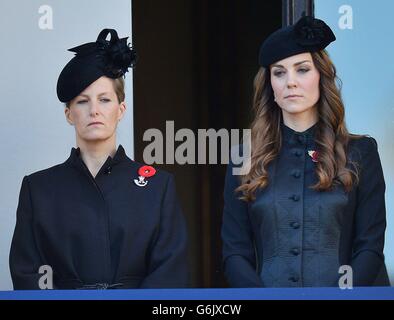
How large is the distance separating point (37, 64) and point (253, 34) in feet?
3.21

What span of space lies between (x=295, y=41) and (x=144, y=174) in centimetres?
89

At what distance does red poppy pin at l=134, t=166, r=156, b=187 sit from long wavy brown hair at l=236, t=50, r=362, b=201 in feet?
1.30

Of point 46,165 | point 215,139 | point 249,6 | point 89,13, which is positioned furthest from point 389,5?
point 46,165

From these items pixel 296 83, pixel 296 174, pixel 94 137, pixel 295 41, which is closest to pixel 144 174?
pixel 94 137

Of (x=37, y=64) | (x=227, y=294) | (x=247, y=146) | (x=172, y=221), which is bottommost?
(x=227, y=294)

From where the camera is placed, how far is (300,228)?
521 centimetres

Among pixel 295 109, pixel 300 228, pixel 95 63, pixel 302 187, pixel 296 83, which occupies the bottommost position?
pixel 300 228

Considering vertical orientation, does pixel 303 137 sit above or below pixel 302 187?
above

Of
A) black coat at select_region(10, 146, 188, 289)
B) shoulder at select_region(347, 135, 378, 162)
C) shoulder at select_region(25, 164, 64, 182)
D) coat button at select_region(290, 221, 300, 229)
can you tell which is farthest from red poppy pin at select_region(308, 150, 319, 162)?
shoulder at select_region(25, 164, 64, 182)

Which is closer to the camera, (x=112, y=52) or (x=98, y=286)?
(x=98, y=286)

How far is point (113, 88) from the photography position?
5266 millimetres

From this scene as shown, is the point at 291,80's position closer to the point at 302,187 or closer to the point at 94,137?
the point at 302,187

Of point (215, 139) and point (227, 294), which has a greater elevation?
point (215, 139)

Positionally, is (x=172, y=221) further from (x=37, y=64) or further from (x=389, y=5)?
(x=389, y=5)
